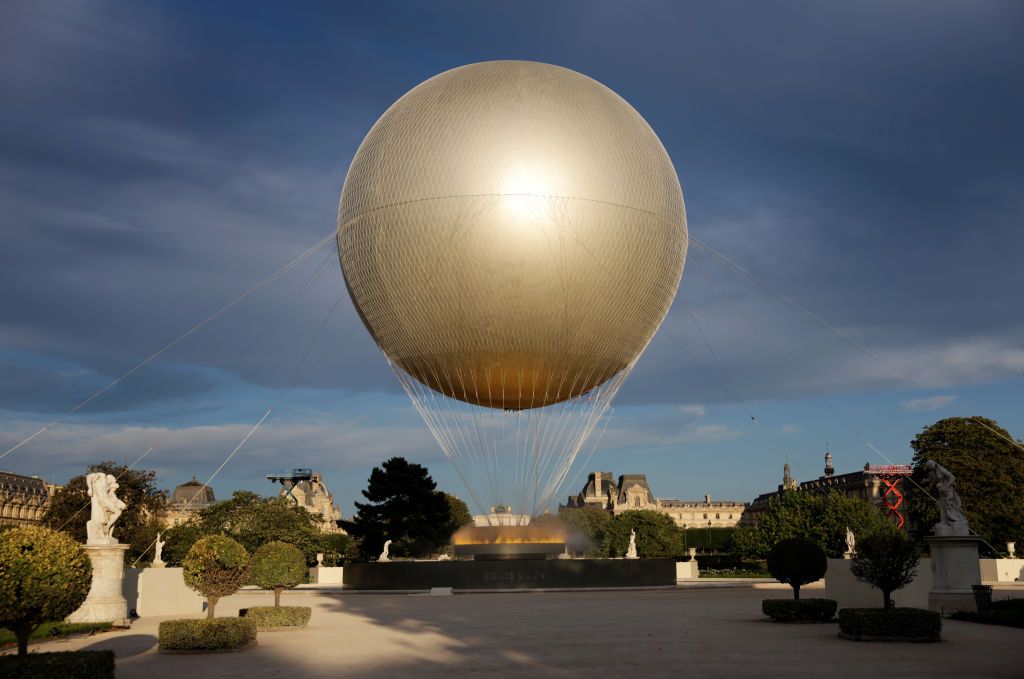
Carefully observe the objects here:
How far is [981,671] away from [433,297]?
19739 mm

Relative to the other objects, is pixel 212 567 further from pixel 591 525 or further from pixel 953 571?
pixel 591 525

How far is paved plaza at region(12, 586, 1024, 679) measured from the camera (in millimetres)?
15734

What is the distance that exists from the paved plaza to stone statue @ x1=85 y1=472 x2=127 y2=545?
3.36 m

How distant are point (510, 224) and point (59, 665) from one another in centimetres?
1889

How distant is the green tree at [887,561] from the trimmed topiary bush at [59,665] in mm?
17478

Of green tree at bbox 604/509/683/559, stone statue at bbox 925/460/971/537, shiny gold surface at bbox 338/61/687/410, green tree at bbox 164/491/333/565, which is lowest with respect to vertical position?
green tree at bbox 604/509/683/559

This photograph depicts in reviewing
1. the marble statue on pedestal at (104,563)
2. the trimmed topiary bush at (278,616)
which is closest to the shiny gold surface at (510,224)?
the trimmed topiary bush at (278,616)

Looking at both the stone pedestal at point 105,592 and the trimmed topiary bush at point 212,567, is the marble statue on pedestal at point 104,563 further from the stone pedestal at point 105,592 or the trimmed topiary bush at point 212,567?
the trimmed topiary bush at point 212,567

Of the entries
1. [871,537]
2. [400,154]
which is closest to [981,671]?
[871,537]

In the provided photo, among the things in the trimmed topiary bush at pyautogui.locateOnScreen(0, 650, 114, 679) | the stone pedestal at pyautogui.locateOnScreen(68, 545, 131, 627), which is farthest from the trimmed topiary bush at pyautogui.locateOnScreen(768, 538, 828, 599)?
the stone pedestal at pyautogui.locateOnScreen(68, 545, 131, 627)

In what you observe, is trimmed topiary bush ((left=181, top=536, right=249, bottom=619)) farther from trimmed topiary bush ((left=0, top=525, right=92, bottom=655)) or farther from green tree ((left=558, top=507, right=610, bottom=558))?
green tree ((left=558, top=507, right=610, bottom=558))

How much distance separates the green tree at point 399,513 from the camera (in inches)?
3036

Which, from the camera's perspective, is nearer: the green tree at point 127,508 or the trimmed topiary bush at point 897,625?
the trimmed topiary bush at point 897,625

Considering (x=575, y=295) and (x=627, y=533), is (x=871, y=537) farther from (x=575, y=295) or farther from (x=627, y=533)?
(x=627, y=533)
